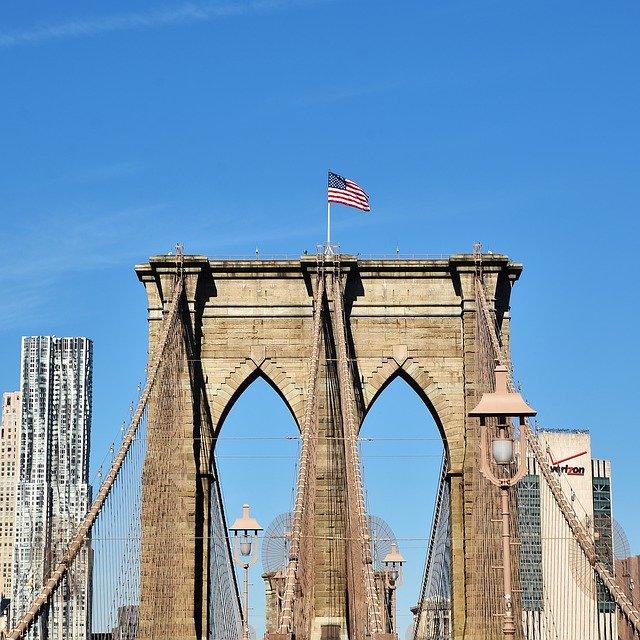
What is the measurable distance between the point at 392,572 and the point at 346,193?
55.3 feet

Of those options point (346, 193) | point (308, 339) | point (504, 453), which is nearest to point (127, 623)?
point (308, 339)

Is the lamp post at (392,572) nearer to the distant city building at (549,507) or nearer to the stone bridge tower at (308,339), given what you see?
the stone bridge tower at (308,339)

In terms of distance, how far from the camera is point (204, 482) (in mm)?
49719

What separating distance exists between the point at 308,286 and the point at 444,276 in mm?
3850

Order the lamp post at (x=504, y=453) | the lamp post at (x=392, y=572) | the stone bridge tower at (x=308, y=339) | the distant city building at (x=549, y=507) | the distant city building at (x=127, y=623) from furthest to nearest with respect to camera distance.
A: the distant city building at (x=549, y=507) < the lamp post at (x=392, y=572) < the stone bridge tower at (x=308, y=339) < the distant city building at (x=127, y=623) < the lamp post at (x=504, y=453)

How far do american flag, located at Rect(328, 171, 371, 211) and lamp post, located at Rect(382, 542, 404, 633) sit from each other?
1169cm

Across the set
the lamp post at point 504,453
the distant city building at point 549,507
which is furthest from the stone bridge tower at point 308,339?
the distant city building at point 549,507

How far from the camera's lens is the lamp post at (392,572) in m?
56.6

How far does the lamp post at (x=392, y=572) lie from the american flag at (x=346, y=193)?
1169 cm

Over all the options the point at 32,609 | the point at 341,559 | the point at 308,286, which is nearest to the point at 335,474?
the point at 341,559

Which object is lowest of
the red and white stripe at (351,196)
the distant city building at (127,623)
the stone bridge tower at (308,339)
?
the distant city building at (127,623)

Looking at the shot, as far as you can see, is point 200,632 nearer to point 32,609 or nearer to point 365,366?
point 365,366

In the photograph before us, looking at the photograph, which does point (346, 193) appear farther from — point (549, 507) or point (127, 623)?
point (549, 507)

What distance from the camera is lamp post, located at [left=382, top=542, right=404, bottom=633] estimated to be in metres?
56.6
